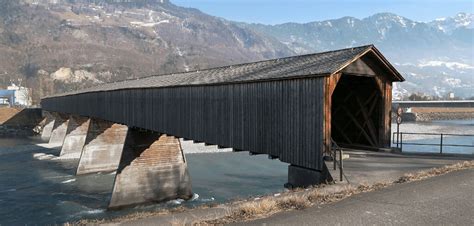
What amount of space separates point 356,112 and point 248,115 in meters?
5.09

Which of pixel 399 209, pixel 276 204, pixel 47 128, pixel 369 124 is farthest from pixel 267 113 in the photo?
pixel 47 128

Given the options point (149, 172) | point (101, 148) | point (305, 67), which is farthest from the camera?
point (101, 148)

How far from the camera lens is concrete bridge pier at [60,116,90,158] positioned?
1794 inches

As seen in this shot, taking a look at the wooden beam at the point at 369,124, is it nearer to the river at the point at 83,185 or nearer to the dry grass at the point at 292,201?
the dry grass at the point at 292,201

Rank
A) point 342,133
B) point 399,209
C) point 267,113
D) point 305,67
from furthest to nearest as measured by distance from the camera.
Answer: point 342,133
point 267,113
point 305,67
point 399,209

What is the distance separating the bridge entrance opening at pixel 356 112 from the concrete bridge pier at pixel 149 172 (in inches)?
447

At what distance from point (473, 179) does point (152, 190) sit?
1834cm

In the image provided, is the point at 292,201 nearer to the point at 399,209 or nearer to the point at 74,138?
the point at 399,209

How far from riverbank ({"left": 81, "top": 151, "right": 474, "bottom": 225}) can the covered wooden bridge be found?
1325mm

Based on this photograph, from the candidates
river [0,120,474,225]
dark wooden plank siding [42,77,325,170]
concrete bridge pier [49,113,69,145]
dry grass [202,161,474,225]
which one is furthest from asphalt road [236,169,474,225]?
concrete bridge pier [49,113,69,145]

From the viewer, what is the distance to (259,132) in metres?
14.9

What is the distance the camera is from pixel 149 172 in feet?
83.7

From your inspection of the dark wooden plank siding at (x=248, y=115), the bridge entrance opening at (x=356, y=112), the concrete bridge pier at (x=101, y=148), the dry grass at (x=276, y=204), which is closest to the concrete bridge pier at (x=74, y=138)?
the concrete bridge pier at (x=101, y=148)

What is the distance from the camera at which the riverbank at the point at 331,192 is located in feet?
28.8
